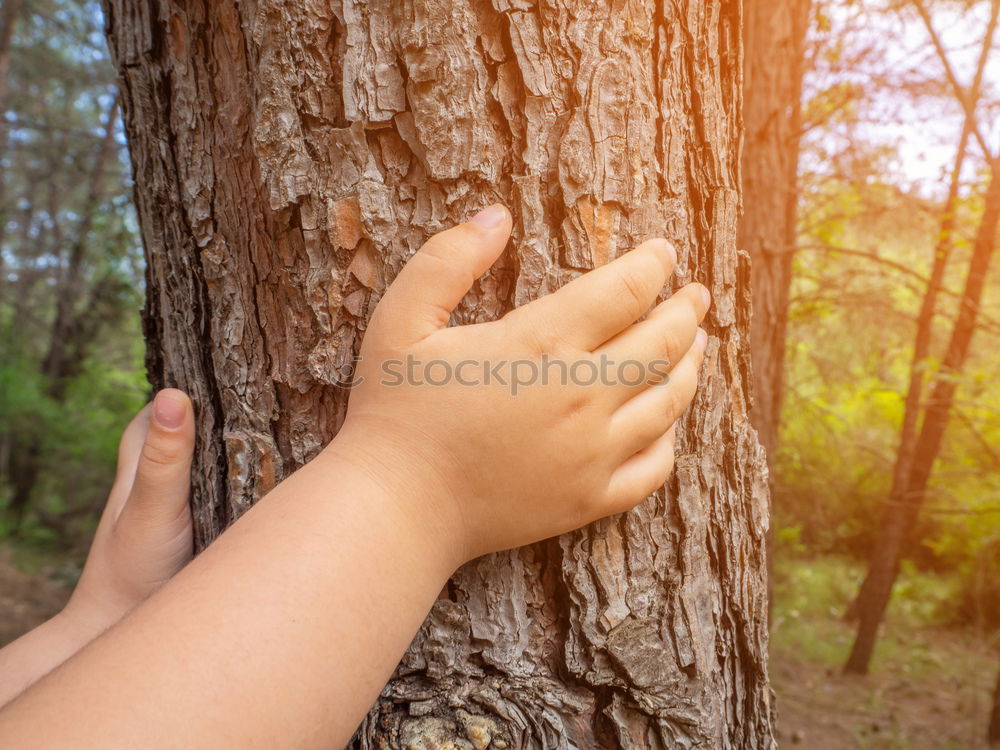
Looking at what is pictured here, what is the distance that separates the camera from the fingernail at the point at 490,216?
95cm

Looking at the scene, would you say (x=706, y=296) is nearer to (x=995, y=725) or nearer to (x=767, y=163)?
(x=767, y=163)

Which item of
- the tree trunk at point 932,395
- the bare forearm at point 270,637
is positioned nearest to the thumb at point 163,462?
the bare forearm at point 270,637

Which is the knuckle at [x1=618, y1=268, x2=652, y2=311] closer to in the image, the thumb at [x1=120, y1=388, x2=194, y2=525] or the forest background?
the thumb at [x1=120, y1=388, x2=194, y2=525]

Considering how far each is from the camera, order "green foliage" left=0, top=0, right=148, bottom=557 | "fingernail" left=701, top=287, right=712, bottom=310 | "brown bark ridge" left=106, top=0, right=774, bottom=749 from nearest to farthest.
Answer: "brown bark ridge" left=106, top=0, right=774, bottom=749, "fingernail" left=701, top=287, right=712, bottom=310, "green foliage" left=0, top=0, right=148, bottom=557

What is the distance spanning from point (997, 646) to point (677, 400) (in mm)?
7767

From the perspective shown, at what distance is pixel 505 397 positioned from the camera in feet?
2.86

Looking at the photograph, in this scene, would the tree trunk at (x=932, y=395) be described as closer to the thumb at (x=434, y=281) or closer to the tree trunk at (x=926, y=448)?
the tree trunk at (x=926, y=448)

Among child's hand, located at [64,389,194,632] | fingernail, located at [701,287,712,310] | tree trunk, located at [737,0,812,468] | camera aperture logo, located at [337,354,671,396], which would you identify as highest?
tree trunk, located at [737,0,812,468]

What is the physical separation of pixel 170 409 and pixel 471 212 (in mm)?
655

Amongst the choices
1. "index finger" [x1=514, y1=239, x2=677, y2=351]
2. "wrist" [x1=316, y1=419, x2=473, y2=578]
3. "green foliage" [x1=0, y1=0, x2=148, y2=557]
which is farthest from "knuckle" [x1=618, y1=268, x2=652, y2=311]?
"green foliage" [x1=0, y1=0, x2=148, y2=557]

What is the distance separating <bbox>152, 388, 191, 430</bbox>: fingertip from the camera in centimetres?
116

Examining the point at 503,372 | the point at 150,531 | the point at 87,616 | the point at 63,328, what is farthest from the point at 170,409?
the point at 63,328

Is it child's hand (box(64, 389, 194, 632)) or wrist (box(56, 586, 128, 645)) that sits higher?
child's hand (box(64, 389, 194, 632))

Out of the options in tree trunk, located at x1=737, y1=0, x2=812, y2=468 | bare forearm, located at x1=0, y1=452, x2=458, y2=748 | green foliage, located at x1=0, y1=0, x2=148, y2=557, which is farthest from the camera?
green foliage, located at x1=0, y1=0, x2=148, y2=557
